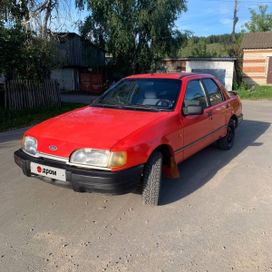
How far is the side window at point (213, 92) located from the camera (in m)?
5.68

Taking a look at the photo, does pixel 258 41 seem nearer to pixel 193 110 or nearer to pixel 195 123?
pixel 195 123

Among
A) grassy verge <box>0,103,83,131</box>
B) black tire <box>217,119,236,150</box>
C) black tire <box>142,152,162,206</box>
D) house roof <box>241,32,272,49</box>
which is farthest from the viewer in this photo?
house roof <box>241,32,272,49</box>

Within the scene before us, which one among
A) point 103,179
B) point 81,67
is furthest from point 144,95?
point 81,67

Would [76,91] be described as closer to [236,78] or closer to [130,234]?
[236,78]

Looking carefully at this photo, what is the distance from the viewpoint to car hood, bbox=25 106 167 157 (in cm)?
359

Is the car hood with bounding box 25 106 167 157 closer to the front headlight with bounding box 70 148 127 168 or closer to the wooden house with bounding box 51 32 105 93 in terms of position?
the front headlight with bounding box 70 148 127 168

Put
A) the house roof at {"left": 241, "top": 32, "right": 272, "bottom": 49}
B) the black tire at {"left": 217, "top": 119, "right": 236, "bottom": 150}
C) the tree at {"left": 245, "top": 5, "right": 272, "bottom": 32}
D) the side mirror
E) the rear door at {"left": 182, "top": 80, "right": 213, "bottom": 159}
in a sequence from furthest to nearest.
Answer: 1. the tree at {"left": 245, "top": 5, "right": 272, "bottom": 32}
2. the house roof at {"left": 241, "top": 32, "right": 272, "bottom": 49}
3. the black tire at {"left": 217, "top": 119, "right": 236, "bottom": 150}
4. the rear door at {"left": 182, "top": 80, "right": 213, "bottom": 159}
5. the side mirror

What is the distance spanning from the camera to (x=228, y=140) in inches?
261

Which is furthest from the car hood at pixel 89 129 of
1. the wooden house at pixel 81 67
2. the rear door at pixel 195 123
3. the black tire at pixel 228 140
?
the wooden house at pixel 81 67

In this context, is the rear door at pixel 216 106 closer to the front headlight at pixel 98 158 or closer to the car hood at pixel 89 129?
the car hood at pixel 89 129

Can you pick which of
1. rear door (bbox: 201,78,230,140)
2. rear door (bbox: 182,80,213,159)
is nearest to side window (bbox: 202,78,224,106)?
rear door (bbox: 201,78,230,140)

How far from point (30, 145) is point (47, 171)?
51cm

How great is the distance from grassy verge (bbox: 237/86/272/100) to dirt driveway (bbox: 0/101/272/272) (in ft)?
53.3

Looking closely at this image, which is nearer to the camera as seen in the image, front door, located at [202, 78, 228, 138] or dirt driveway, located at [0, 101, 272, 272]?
dirt driveway, located at [0, 101, 272, 272]
